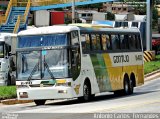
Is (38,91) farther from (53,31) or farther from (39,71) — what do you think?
(53,31)

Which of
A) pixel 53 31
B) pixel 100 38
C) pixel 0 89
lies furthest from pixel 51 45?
pixel 0 89

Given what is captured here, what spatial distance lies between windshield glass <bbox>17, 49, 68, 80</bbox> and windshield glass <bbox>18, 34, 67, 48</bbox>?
12.6 inches

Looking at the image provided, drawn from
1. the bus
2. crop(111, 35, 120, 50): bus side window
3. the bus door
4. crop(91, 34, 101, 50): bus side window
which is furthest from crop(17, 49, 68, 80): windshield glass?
crop(111, 35, 120, 50): bus side window

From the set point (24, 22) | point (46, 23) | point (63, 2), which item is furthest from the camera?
point (46, 23)

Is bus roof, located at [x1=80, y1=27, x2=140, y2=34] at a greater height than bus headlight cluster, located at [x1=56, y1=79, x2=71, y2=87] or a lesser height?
greater

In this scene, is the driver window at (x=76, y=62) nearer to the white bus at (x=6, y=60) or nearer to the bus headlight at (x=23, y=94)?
the bus headlight at (x=23, y=94)

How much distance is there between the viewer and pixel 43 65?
2216 cm

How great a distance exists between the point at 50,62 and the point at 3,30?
3417 cm

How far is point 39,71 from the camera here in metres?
22.3

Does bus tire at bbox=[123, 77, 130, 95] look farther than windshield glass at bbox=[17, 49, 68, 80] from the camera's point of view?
Yes

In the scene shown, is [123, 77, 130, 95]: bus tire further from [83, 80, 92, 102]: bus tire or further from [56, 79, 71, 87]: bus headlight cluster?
[56, 79, 71, 87]: bus headlight cluster

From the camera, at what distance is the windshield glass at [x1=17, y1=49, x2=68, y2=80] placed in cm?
2197

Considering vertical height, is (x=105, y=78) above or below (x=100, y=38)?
below

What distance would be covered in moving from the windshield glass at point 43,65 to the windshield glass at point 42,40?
32 centimetres
